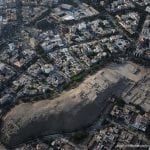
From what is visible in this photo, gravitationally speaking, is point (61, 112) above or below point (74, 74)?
below

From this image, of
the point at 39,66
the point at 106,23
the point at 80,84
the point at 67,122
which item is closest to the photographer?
the point at 67,122

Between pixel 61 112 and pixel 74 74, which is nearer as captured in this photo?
pixel 61 112

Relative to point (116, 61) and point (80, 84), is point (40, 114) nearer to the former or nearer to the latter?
point (80, 84)

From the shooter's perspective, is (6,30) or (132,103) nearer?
(132,103)

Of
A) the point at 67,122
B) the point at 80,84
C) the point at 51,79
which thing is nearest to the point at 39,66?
the point at 51,79

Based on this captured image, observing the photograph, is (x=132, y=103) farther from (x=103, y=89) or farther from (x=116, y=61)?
(x=116, y=61)

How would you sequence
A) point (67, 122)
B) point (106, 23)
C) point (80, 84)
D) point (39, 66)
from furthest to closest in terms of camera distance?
point (106, 23) < point (39, 66) < point (80, 84) < point (67, 122)
